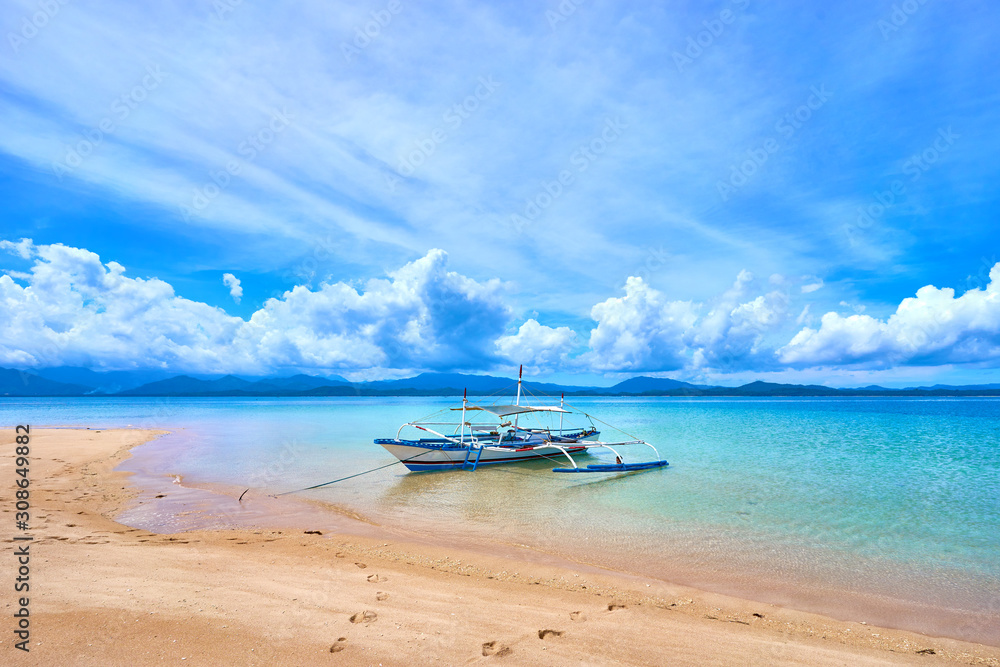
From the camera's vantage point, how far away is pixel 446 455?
22.8 metres

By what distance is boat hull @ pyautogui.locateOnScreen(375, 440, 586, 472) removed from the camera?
21.8 m

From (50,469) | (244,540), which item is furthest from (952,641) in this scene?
(50,469)

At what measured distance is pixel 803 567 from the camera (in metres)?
10.2

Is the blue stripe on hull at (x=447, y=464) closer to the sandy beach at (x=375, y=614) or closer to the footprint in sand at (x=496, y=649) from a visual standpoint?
the sandy beach at (x=375, y=614)

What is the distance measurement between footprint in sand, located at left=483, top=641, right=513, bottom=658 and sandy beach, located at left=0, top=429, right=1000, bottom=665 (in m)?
0.03

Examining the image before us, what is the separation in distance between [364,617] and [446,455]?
1666 centimetres

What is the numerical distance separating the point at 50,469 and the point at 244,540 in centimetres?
1542

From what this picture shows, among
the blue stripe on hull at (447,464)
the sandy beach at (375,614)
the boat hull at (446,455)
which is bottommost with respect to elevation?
the blue stripe on hull at (447,464)

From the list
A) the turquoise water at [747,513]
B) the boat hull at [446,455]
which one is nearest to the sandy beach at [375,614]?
the turquoise water at [747,513]

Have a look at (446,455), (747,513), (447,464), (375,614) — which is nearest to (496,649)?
(375,614)

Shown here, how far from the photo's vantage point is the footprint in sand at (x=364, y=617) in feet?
20.3

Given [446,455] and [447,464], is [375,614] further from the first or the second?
[447,464]

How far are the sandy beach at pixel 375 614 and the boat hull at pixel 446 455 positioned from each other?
11.5 metres

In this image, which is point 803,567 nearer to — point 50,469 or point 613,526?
point 613,526
